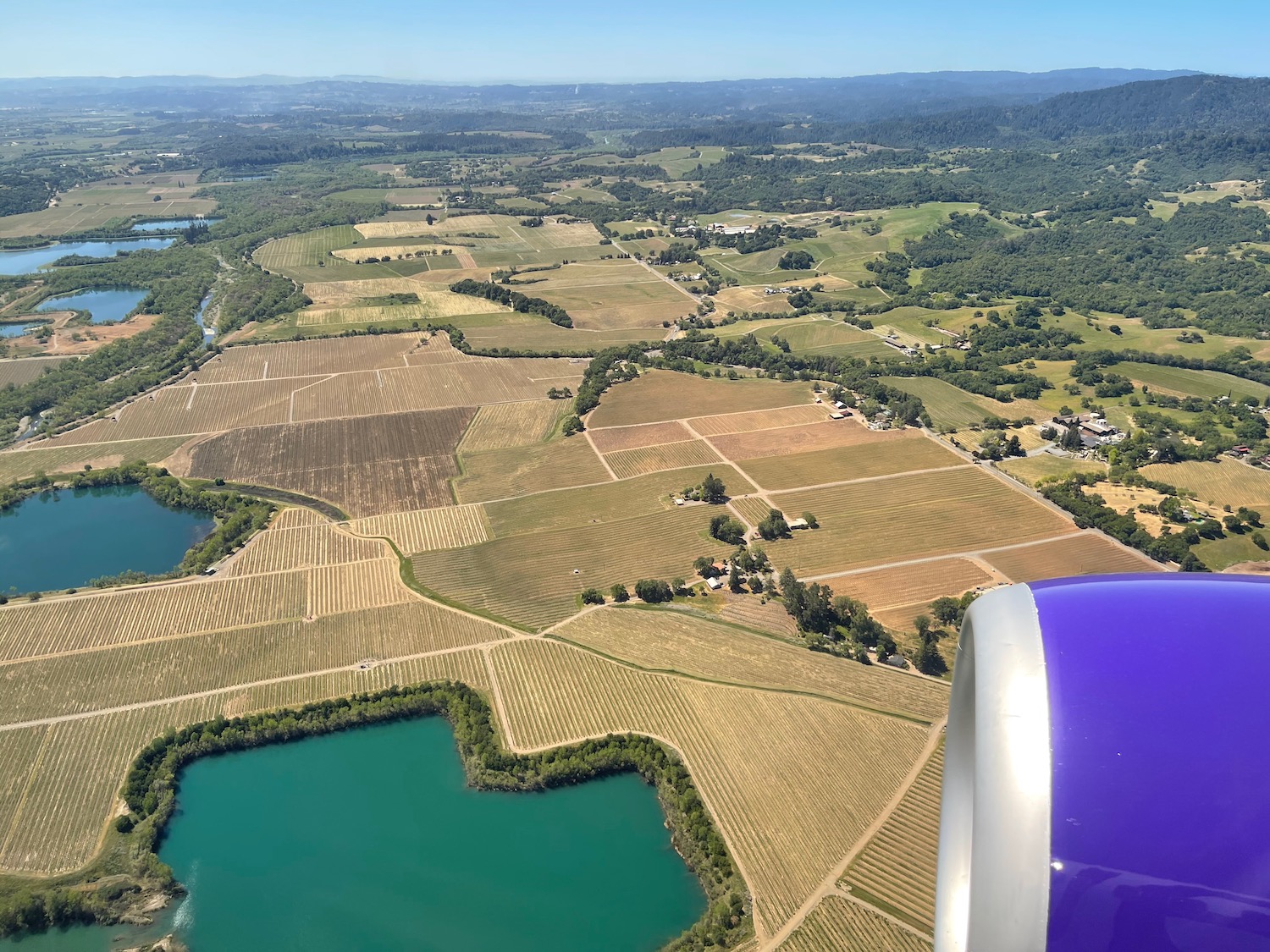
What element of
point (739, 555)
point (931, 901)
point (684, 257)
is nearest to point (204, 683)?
point (739, 555)

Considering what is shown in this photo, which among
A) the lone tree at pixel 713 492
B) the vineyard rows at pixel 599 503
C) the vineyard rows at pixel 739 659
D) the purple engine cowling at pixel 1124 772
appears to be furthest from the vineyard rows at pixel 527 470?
the purple engine cowling at pixel 1124 772

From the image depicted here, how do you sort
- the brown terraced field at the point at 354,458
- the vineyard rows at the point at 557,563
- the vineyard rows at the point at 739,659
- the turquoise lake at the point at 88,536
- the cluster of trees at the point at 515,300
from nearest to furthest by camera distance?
the vineyard rows at the point at 739,659
the vineyard rows at the point at 557,563
the turquoise lake at the point at 88,536
the brown terraced field at the point at 354,458
the cluster of trees at the point at 515,300

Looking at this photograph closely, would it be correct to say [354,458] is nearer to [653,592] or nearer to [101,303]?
[653,592]

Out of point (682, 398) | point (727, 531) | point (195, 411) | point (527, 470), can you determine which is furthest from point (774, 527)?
point (195, 411)

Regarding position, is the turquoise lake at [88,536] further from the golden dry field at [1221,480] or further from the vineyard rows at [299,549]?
the golden dry field at [1221,480]

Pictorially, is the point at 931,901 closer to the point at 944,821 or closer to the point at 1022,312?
the point at 944,821

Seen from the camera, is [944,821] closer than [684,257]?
Yes
